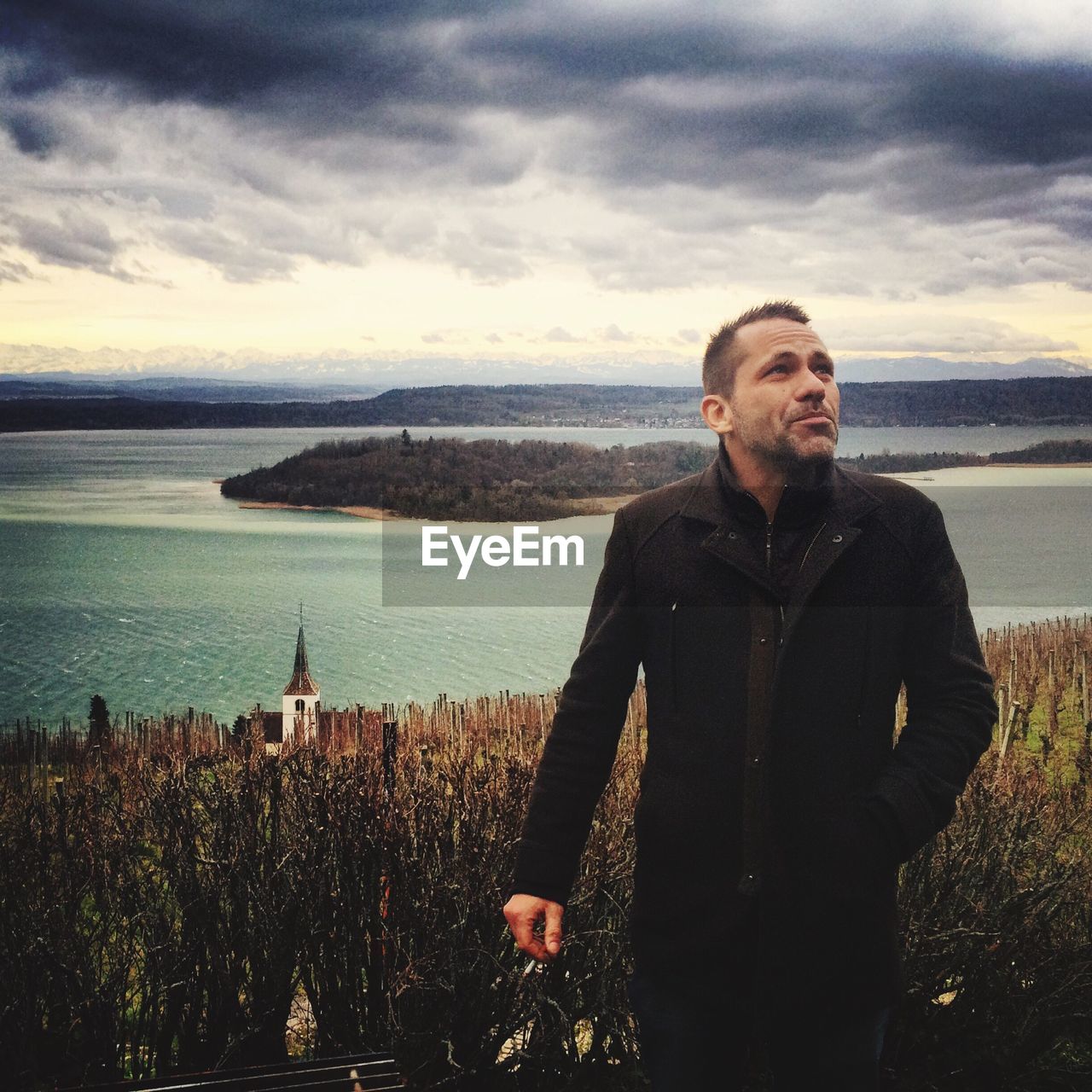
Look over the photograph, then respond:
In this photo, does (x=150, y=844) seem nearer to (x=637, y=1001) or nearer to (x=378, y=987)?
(x=378, y=987)

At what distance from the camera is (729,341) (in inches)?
72.2

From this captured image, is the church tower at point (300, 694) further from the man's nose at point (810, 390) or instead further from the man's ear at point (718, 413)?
the man's nose at point (810, 390)

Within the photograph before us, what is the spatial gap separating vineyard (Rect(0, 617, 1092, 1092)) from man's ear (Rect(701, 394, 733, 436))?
150cm

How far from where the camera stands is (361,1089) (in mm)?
1864

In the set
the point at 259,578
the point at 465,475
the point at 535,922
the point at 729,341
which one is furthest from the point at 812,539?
the point at 259,578

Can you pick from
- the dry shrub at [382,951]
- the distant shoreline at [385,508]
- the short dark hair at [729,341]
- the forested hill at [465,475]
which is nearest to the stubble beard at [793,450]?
the short dark hair at [729,341]

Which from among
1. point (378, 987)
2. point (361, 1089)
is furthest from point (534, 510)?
point (361, 1089)

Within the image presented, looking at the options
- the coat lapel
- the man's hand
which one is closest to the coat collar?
the coat lapel

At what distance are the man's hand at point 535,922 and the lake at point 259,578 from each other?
5.22 metres

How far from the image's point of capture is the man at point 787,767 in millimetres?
1601

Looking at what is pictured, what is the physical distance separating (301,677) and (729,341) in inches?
236

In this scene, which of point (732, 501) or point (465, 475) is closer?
point (732, 501)

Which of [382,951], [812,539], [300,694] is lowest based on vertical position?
[300,694]

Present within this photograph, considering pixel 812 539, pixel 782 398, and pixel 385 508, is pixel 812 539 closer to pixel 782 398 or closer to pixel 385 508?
pixel 782 398
